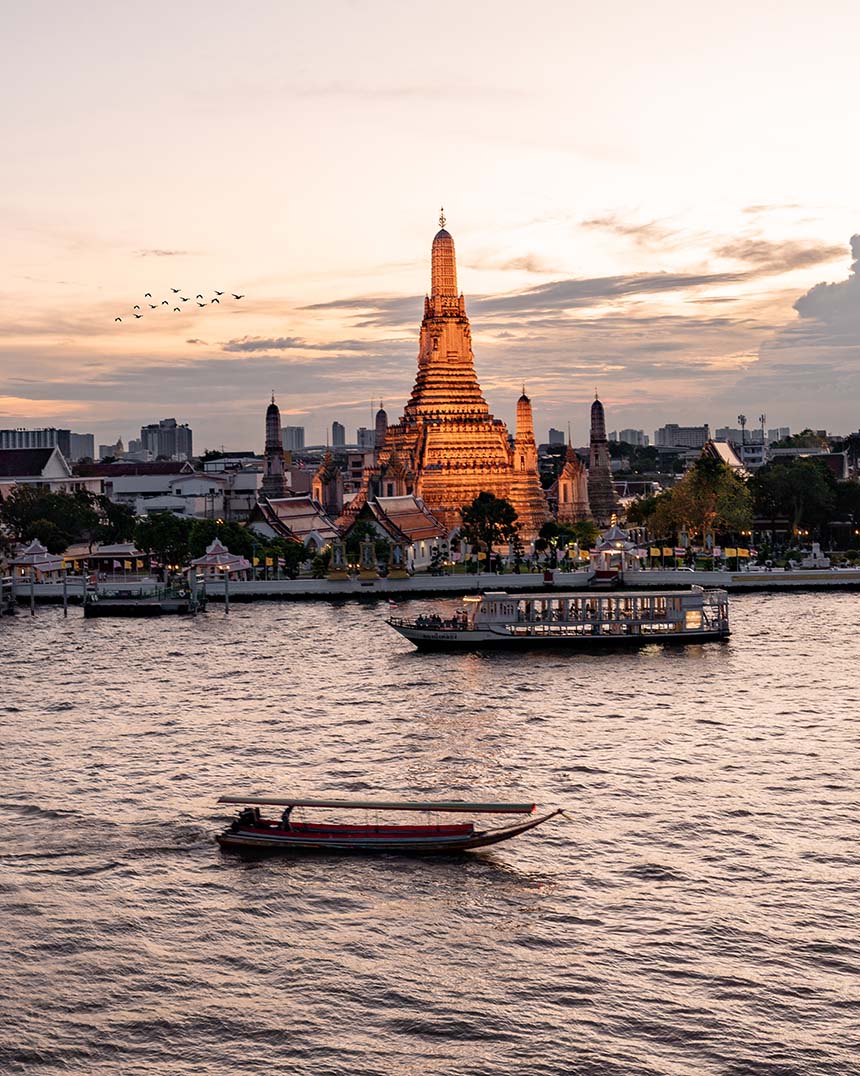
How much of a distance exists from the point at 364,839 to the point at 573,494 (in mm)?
130671

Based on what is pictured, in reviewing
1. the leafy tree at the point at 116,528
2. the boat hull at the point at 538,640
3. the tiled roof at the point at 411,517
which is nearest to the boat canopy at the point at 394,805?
the boat hull at the point at 538,640

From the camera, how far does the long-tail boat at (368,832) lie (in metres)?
39.1

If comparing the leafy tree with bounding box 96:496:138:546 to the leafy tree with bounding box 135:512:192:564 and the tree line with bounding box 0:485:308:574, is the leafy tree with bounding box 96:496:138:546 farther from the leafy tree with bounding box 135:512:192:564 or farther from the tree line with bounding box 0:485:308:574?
the leafy tree with bounding box 135:512:192:564

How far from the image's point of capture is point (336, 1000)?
1181 inches

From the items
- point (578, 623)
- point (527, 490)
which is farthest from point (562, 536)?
point (578, 623)

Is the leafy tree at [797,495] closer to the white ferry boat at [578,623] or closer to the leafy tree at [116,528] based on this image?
the white ferry boat at [578,623]

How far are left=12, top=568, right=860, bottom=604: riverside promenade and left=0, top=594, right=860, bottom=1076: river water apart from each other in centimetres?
4500

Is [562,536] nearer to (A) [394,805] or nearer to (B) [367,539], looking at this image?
(B) [367,539]

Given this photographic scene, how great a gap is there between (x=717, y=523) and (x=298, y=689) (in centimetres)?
7328

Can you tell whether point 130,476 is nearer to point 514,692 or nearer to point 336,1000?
point 514,692

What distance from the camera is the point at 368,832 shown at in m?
39.3

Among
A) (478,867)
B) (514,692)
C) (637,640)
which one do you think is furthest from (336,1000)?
(637,640)

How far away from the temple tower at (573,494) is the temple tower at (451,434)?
9.19m

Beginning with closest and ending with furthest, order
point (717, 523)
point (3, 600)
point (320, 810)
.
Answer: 1. point (320, 810)
2. point (3, 600)
3. point (717, 523)
